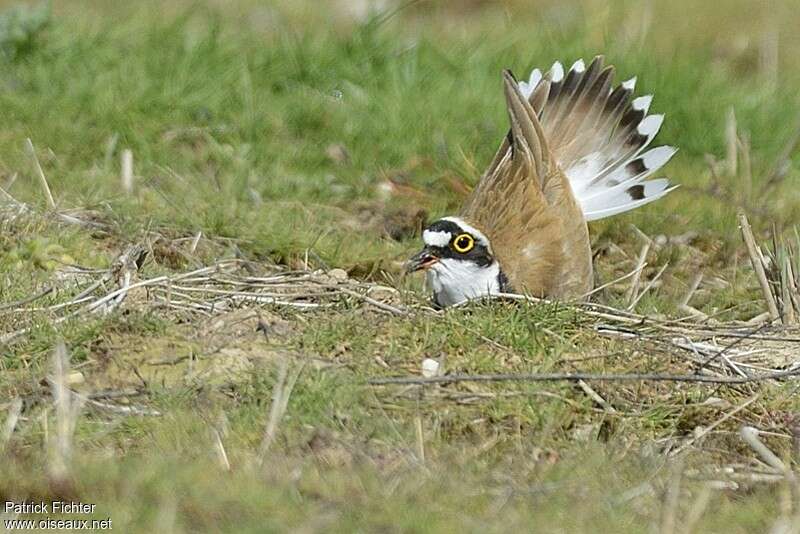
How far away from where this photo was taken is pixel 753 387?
505 cm

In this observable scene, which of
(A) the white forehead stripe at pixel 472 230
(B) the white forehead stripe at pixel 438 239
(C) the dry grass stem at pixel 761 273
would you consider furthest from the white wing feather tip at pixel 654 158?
(B) the white forehead stripe at pixel 438 239

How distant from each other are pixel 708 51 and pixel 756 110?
3.40 ft

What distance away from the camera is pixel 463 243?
592cm

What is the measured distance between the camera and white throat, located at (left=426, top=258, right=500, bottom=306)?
231 inches

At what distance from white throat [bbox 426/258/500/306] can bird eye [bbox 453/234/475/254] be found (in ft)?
0.15

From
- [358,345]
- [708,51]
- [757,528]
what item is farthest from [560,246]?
[708,51]

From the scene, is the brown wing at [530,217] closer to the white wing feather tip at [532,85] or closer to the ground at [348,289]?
the ground at [348,289]

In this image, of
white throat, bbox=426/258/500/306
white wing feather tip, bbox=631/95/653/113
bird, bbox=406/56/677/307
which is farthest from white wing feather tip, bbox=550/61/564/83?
white throat, bbox=426/258/500/306

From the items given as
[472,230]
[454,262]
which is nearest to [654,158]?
[472,230]

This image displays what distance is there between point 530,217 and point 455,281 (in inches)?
26.3

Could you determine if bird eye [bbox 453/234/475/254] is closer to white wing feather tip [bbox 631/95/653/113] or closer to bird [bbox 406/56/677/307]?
bird [bbox 406/56/677/307]

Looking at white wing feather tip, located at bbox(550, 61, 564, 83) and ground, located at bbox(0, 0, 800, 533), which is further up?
white wing feather tip, located at bbox(550, 61, 564, 83)

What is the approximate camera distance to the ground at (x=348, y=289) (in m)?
4.04

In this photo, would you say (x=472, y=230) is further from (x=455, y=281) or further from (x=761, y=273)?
(x=761, y=273)
